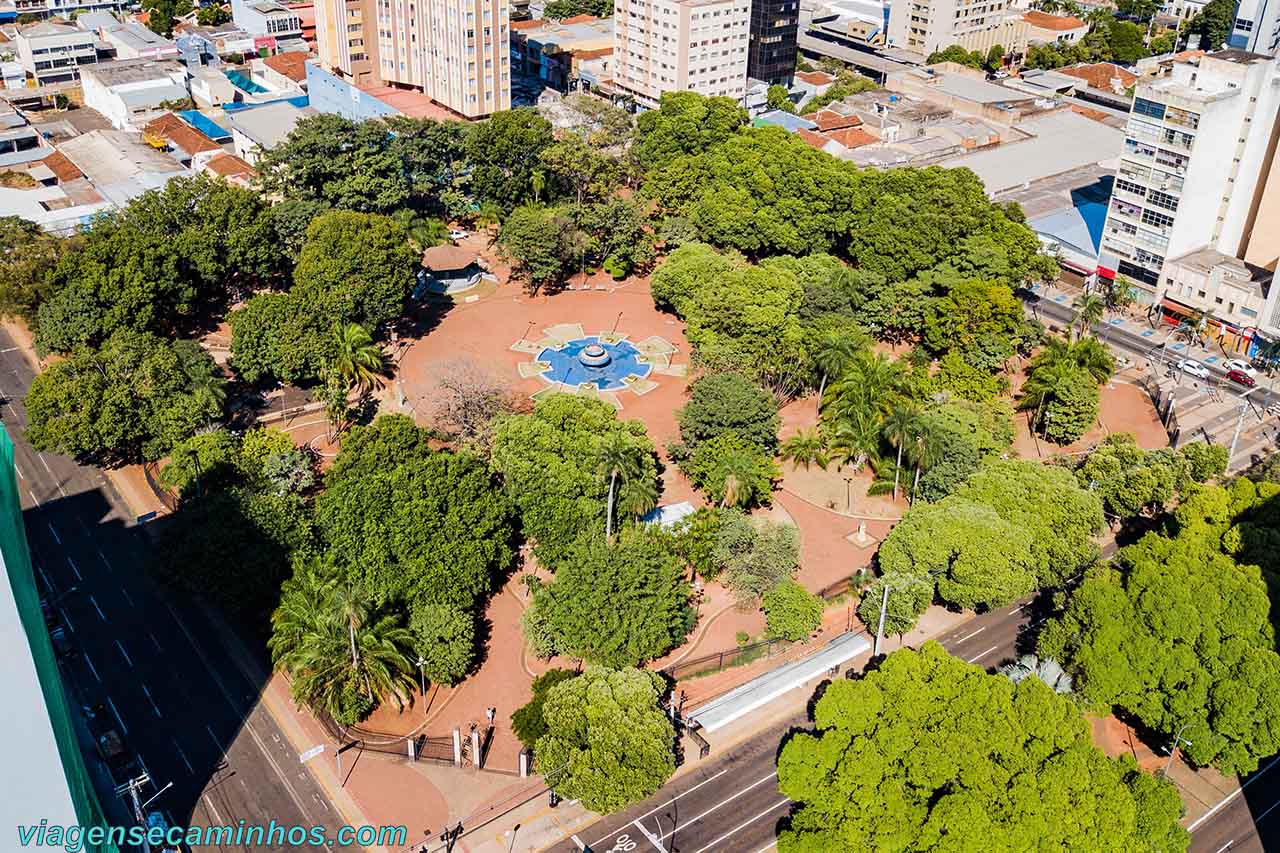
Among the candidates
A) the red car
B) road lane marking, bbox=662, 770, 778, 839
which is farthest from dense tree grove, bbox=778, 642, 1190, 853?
the red car

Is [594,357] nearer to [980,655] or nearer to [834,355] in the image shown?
[834,355]

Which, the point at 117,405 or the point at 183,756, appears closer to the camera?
the point at 183,756

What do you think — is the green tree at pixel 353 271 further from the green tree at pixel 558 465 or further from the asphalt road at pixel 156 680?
the green tree at pixel 558 465

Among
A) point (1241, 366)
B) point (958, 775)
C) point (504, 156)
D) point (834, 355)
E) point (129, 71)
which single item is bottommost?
point (1241, 366)

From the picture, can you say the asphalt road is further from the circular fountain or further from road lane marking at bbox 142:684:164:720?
the circular fountain

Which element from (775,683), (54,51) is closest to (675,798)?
(775,683)

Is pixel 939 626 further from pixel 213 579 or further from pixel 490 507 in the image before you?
pixel 213 579
